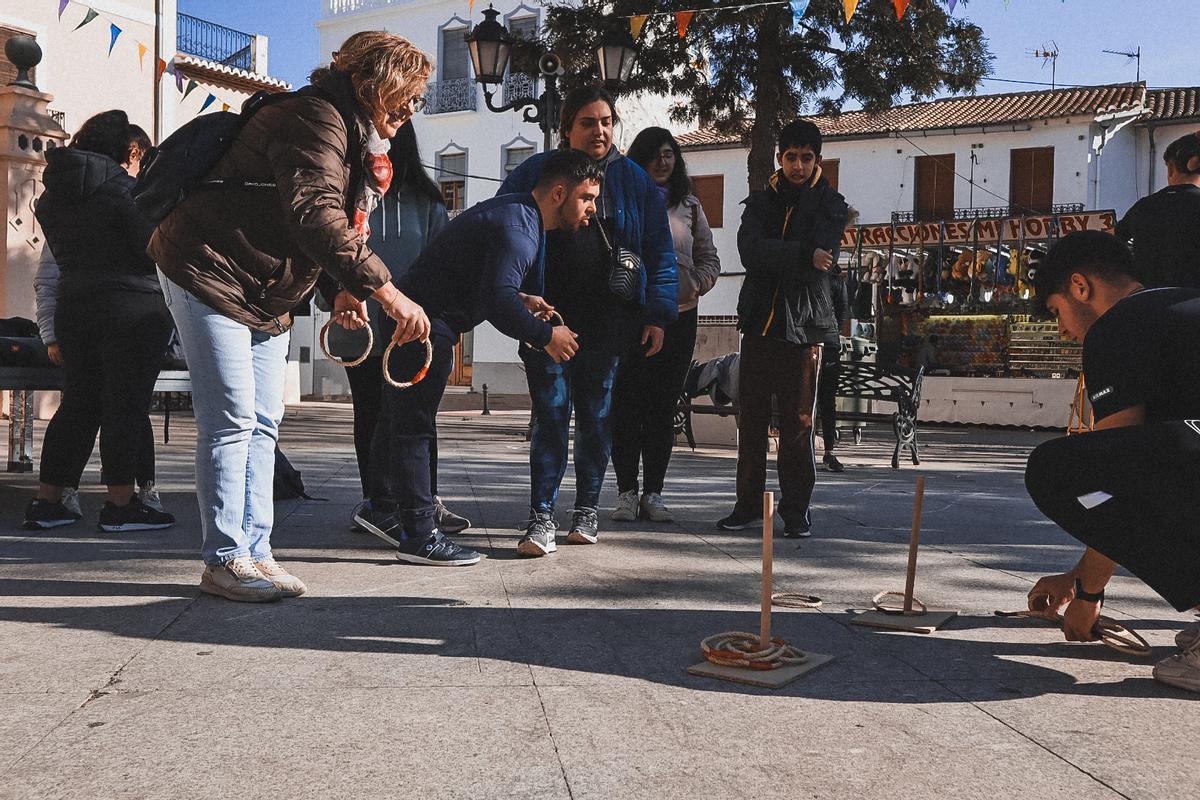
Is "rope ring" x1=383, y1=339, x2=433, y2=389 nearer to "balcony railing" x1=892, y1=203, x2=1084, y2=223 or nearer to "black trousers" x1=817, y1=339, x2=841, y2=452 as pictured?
"black trousers" x1=817, y1=339, x2=841, y2=452

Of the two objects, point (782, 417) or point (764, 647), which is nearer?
point (764, 647)

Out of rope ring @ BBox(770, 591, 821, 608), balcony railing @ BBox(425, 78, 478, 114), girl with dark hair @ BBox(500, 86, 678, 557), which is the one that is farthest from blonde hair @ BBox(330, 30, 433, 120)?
balcony railing @ BBox(425, 78, 478, 114)

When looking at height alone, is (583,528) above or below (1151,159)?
below

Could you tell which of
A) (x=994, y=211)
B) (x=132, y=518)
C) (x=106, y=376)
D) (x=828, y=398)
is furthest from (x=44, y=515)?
(x=994, y=211)

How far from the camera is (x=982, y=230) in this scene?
19500mm

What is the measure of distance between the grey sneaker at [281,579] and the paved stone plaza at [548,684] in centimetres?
6

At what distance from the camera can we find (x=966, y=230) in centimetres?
1969

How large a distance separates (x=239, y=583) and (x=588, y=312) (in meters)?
1.95

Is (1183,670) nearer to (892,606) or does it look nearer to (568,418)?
(892,606)

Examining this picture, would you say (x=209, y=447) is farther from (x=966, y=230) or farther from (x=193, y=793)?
(x=966, y=230)

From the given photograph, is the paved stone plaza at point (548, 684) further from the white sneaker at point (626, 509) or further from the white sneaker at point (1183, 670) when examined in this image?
the white sneaker at point (626, 509)

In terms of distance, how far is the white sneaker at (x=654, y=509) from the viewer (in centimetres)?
562

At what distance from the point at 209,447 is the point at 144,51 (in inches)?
660

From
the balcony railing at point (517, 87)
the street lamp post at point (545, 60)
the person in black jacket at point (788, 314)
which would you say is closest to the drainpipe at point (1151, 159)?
the balcony railing at point (517, 87)
